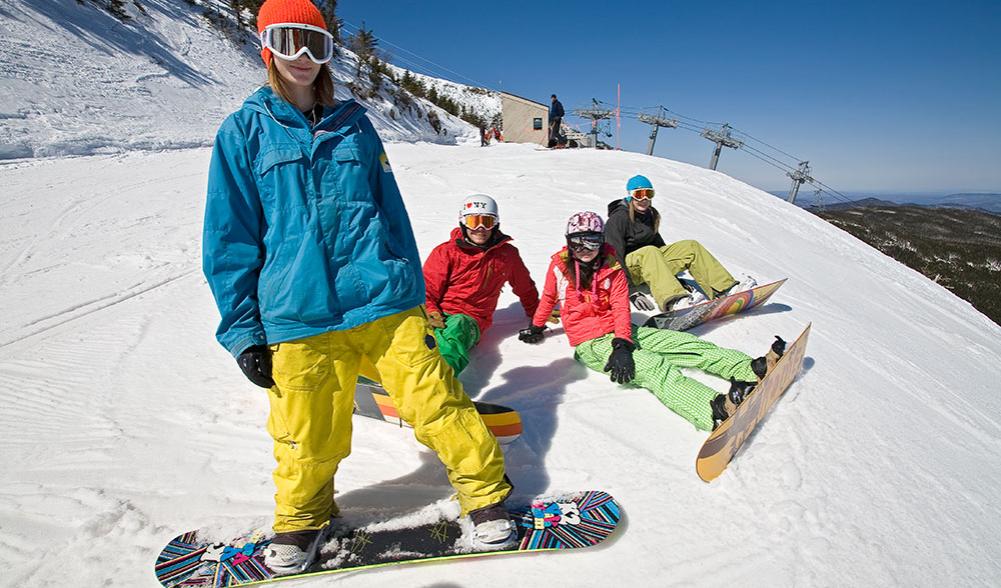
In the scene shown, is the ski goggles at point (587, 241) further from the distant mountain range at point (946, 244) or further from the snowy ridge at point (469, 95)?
the snowy ridge at point (469, 95)

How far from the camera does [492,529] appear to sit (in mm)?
1914

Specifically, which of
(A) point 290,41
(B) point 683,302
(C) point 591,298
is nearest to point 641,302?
(B) point 683,302

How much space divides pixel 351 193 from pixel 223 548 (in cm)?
164

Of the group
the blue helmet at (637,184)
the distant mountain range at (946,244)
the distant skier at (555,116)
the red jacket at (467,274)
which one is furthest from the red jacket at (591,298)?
the distant mountain range at (946,244)

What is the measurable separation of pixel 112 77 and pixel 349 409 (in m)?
15.4

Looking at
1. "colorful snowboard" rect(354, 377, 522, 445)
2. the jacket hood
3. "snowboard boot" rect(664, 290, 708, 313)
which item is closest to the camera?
"colorful snowboard" rect(354, 377, 522, 445)

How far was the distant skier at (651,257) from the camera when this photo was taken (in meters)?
4.49

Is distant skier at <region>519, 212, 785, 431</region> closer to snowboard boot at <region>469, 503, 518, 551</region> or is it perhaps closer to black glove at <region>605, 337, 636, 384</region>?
black glove at <region>605, 337, 636, 384</region>

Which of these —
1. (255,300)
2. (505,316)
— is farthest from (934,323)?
(255,300)

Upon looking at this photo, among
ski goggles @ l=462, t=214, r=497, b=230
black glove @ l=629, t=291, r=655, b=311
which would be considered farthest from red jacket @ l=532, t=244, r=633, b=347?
black glove @ l=629, t=291, r=655, b=311

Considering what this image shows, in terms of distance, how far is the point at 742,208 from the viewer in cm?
1066

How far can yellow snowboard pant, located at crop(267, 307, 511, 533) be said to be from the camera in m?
1.77

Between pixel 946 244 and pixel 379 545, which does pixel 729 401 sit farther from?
pixel 946 244

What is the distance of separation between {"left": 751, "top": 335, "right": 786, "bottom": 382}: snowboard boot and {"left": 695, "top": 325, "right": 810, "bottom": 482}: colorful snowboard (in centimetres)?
6
